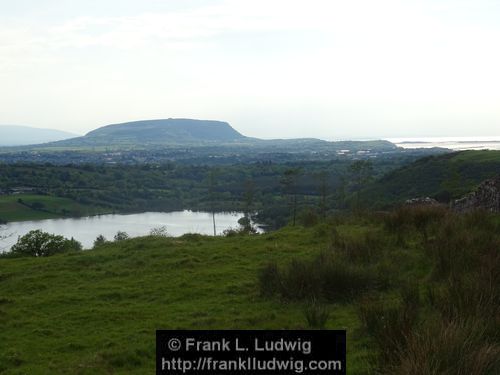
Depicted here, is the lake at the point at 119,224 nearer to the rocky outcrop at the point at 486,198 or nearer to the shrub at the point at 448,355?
the rocky outcrop at the point at 486,198

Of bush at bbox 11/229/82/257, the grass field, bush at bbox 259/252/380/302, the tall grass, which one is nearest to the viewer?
the tall grass

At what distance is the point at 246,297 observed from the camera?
736cm

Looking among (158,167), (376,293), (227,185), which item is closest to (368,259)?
(376,293)

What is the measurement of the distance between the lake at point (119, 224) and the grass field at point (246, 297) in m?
48.8

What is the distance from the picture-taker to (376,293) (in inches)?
264

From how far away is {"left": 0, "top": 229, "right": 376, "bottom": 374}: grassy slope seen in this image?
217 inches

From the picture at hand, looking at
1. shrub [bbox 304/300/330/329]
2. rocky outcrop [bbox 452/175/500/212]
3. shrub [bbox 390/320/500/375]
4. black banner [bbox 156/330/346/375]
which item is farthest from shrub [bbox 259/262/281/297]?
rocky outcrop [bbox 452/175/500/212]

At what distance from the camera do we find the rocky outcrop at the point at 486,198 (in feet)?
40.8

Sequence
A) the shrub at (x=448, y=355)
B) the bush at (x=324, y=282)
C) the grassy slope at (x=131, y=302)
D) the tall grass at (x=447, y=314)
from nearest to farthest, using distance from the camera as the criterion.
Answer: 1. the shrub at (x=448, y=355)
2. the tall grass at (x=447, y=314)
3. the grassy slope at (x=131, y=302)
4. the bush at (x=324, y=282)

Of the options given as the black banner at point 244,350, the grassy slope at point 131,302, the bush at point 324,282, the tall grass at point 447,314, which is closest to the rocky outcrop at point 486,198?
the tall grass at point 447,314

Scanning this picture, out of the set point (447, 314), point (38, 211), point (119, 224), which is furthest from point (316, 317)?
point (38, 211)

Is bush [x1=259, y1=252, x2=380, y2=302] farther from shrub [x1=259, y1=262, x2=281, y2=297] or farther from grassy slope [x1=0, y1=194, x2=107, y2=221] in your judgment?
grassy slope [x1=0, y1=194, x2=107, y2=221]

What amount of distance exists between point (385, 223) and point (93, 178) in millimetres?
114947

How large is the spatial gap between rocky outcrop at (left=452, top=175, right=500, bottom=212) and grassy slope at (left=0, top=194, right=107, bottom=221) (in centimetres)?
7618
